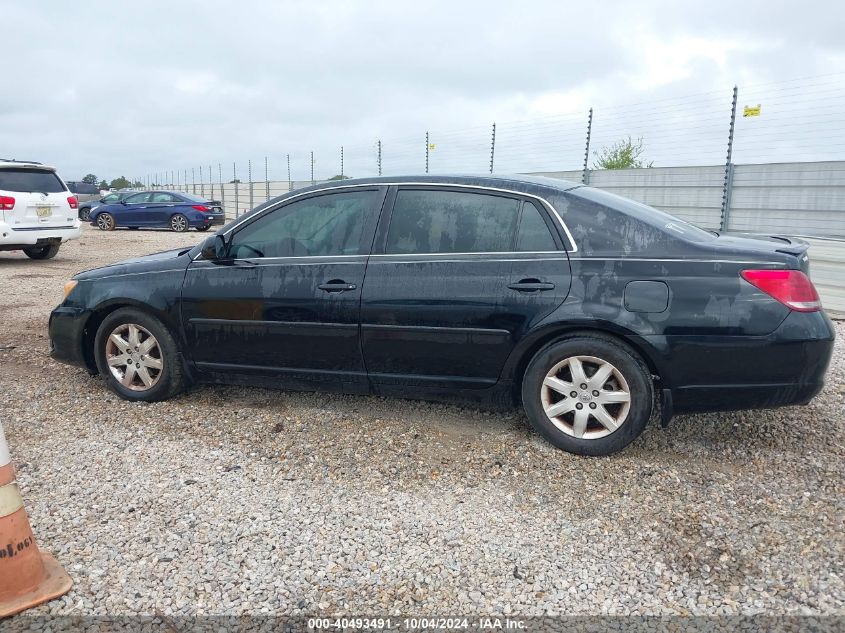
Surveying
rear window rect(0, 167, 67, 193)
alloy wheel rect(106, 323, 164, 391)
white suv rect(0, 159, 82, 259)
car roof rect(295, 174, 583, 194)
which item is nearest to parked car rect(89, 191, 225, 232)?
white suv rect(0, 159, 82, 259)

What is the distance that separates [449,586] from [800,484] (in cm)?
192

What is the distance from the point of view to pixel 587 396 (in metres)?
3.64

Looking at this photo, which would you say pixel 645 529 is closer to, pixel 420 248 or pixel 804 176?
pixel 420 248

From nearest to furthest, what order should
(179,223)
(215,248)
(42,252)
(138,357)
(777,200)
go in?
1. (215,248)
2. (138,357)
3. (777,200)
4. (42,252)
5. (179,223)

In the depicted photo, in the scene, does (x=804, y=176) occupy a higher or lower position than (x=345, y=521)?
higher

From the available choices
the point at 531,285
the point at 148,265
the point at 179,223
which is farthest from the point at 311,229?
the point at 179,223

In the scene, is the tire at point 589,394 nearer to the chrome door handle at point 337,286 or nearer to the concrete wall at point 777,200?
Result: the chrome door handle at point 337,286

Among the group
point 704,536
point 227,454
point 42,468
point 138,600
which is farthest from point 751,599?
point 42,468

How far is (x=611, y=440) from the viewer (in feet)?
11.9

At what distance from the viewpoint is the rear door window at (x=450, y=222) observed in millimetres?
3859

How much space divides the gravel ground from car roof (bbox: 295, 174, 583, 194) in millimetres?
1406

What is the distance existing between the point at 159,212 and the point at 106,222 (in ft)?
7.25

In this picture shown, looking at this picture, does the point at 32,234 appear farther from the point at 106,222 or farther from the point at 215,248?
the point at 106,222

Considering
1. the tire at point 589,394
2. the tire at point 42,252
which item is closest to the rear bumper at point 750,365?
the tire at point 589,394
